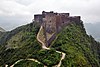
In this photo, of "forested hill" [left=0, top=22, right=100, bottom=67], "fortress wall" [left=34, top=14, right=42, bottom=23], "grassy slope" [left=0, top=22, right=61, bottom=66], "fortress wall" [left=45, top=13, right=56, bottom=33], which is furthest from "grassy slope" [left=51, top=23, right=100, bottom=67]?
"fortress wall" [left=34, top=14, right=42, bottom=23]

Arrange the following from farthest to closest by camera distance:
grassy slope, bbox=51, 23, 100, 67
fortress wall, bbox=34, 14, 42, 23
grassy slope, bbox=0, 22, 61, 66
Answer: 1. fortress wall, bbox=34, 14, 42, 23
2. grassy slope, bbox=51, 23, 100, 67
3. grassy slope, bbox=0, 22, 61, 66

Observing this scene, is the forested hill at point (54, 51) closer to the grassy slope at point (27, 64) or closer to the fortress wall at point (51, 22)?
the grassy slope at point (27, 64)

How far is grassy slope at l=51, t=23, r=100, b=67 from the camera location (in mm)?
131125

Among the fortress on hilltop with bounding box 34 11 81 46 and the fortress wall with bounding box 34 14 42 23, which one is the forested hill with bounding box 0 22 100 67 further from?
the fortress on hilltop with bounding box 34 11 81 46

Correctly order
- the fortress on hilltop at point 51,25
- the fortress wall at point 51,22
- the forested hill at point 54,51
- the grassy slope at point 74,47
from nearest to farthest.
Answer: the forested hill at point 54,51, the grassy slope at point 74,47, the fortress on hilltop at point 51,25, the fortress wall at point 51,22

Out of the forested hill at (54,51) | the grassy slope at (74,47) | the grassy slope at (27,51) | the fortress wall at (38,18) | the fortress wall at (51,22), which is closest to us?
the forested hill at (54,51)

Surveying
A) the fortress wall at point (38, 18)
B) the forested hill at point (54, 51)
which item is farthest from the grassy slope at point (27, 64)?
the fortress wall at point (38, 18)

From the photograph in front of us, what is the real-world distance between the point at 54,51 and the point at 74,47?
17.5 metres

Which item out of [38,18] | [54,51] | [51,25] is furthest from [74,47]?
[38,18]

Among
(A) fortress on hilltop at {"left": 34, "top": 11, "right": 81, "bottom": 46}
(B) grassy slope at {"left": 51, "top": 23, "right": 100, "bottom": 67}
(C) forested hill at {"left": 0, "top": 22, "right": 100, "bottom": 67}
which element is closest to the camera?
(C) forested hill at {"left": 0, "top": 22, "right": 100, "bottom": 67}

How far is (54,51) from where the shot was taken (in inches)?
5256

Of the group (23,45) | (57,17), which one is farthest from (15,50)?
(57,17)

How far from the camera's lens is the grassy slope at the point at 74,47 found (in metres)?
131

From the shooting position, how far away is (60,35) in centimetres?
15800
